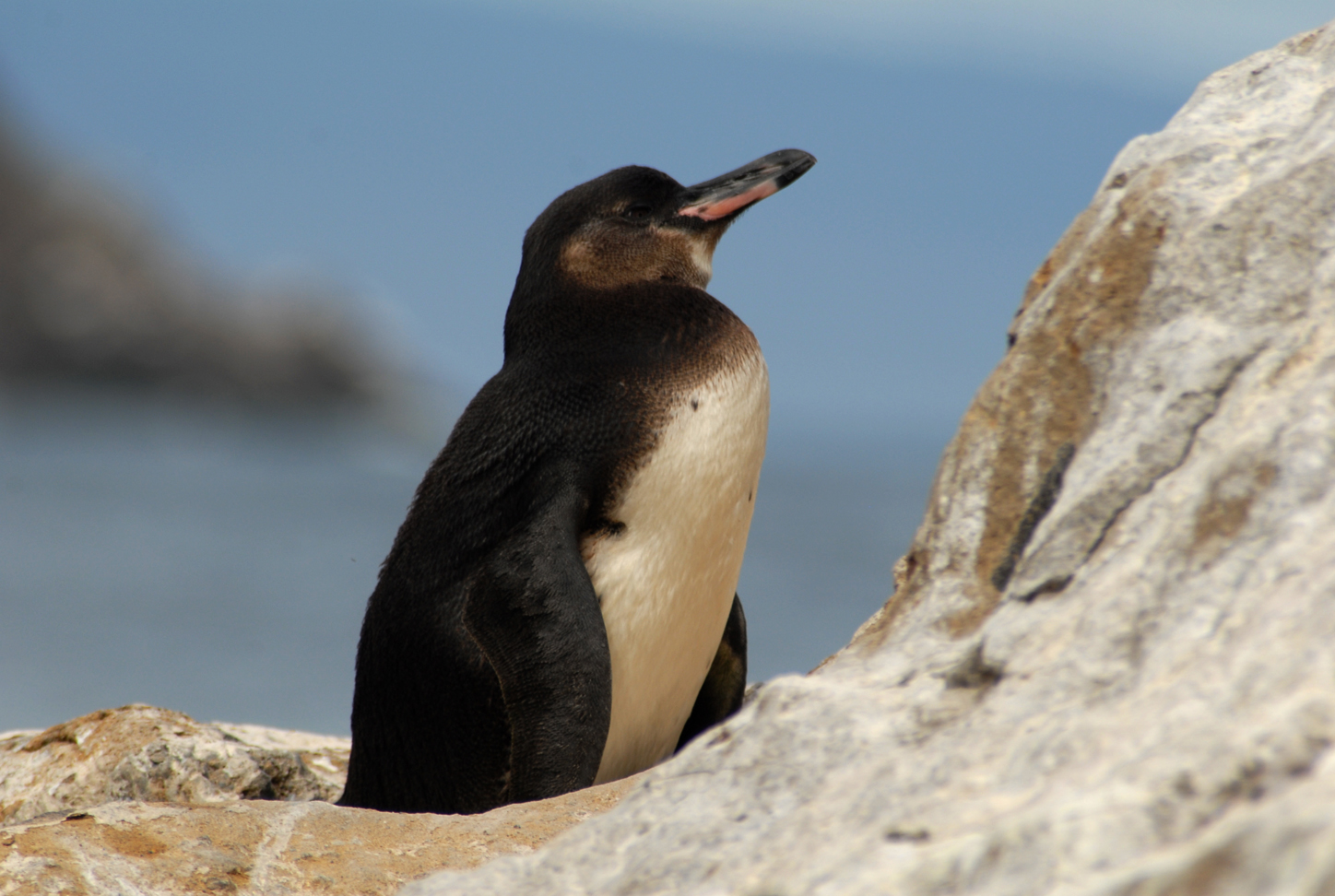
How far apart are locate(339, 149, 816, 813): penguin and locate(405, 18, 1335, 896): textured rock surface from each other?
4.13 feet

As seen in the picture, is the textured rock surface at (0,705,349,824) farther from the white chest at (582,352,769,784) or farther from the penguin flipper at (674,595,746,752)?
the penguin flipper at (674,595,746,752)

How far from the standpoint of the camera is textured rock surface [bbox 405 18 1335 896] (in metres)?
1.00

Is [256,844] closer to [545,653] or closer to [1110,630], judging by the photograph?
[545,653]

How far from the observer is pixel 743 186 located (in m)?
4.00

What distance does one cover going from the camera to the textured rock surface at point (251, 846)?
2.12m

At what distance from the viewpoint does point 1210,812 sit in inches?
38.4

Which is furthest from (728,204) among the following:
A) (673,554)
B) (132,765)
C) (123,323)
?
(123,323)

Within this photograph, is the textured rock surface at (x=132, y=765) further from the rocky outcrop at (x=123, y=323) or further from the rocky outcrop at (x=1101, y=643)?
the rocky outcrop at (x=123, y=323)

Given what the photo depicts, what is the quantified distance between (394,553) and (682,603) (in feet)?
2.56

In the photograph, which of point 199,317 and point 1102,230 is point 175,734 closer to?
point 1102,230

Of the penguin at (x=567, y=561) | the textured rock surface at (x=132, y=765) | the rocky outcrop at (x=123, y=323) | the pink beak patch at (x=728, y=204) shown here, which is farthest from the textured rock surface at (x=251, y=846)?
the rocky outcrop at (x=123, y=323)

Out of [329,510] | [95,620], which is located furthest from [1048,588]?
[329,510]

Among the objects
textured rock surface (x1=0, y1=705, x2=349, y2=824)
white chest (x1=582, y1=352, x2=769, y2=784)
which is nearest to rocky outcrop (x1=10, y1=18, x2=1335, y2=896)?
white chest (x1=582, y1=352, x2=769, y2=784)

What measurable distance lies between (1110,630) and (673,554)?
2086mm
